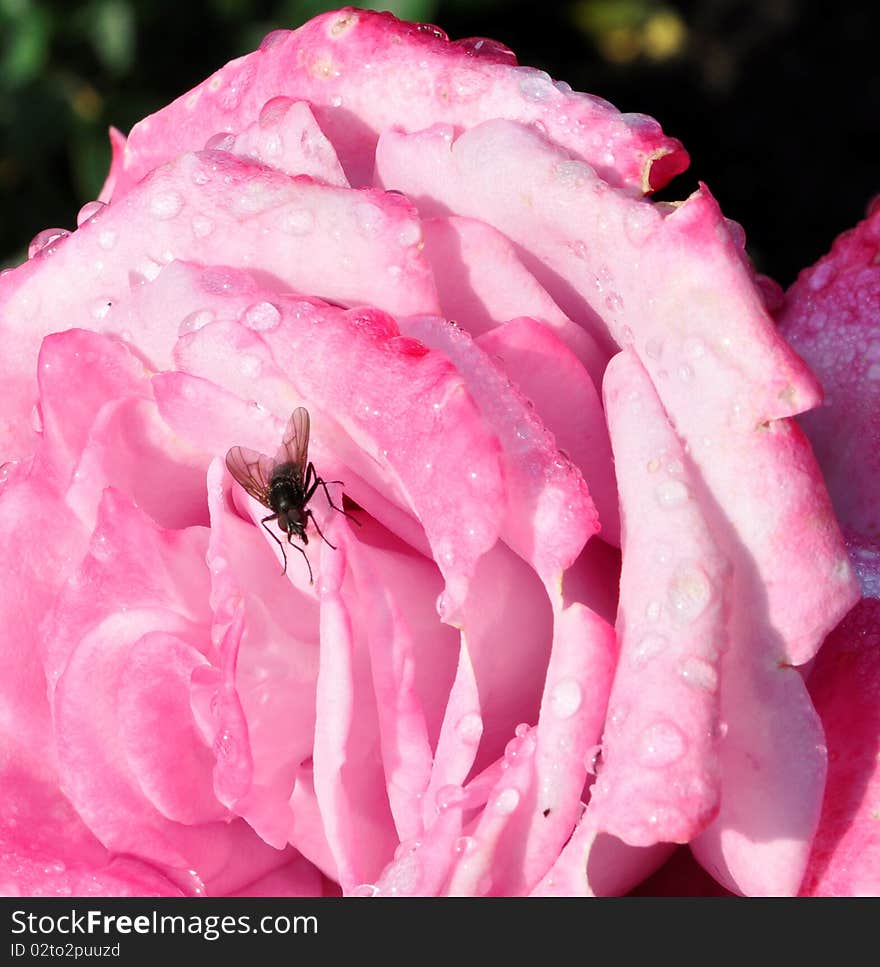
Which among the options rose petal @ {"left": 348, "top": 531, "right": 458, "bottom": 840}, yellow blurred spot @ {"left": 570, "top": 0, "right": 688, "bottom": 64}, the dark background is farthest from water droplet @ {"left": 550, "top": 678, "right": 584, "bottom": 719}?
yellow blurred spot @ {"left": 570, "top": 0, "right": 688, "bottom": 64}

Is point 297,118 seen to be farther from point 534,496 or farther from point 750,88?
point 750,88

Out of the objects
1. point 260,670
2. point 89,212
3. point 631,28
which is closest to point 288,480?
point 260,670

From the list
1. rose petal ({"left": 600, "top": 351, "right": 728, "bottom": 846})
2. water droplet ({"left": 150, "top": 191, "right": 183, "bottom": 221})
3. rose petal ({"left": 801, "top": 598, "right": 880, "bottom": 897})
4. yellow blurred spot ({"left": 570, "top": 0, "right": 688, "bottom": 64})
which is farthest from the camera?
yellow blurred spot ({"left": 570, "top": 0, "right": 688, "bottom": 64})

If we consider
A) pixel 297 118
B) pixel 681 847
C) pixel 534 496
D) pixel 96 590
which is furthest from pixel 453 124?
pixel 681 847

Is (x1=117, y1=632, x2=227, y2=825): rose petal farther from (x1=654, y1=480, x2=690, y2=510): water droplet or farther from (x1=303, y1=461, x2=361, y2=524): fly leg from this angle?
(x1=654, y1=480, x2=690, y2=510): water droplet

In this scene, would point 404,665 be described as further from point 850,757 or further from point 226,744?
point 850,757

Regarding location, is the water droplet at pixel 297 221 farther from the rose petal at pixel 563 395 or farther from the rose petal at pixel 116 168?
the rose petal at pixel 116 168

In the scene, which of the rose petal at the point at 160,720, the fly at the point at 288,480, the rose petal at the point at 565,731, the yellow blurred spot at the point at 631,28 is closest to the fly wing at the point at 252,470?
the fly at the point at 288,480
